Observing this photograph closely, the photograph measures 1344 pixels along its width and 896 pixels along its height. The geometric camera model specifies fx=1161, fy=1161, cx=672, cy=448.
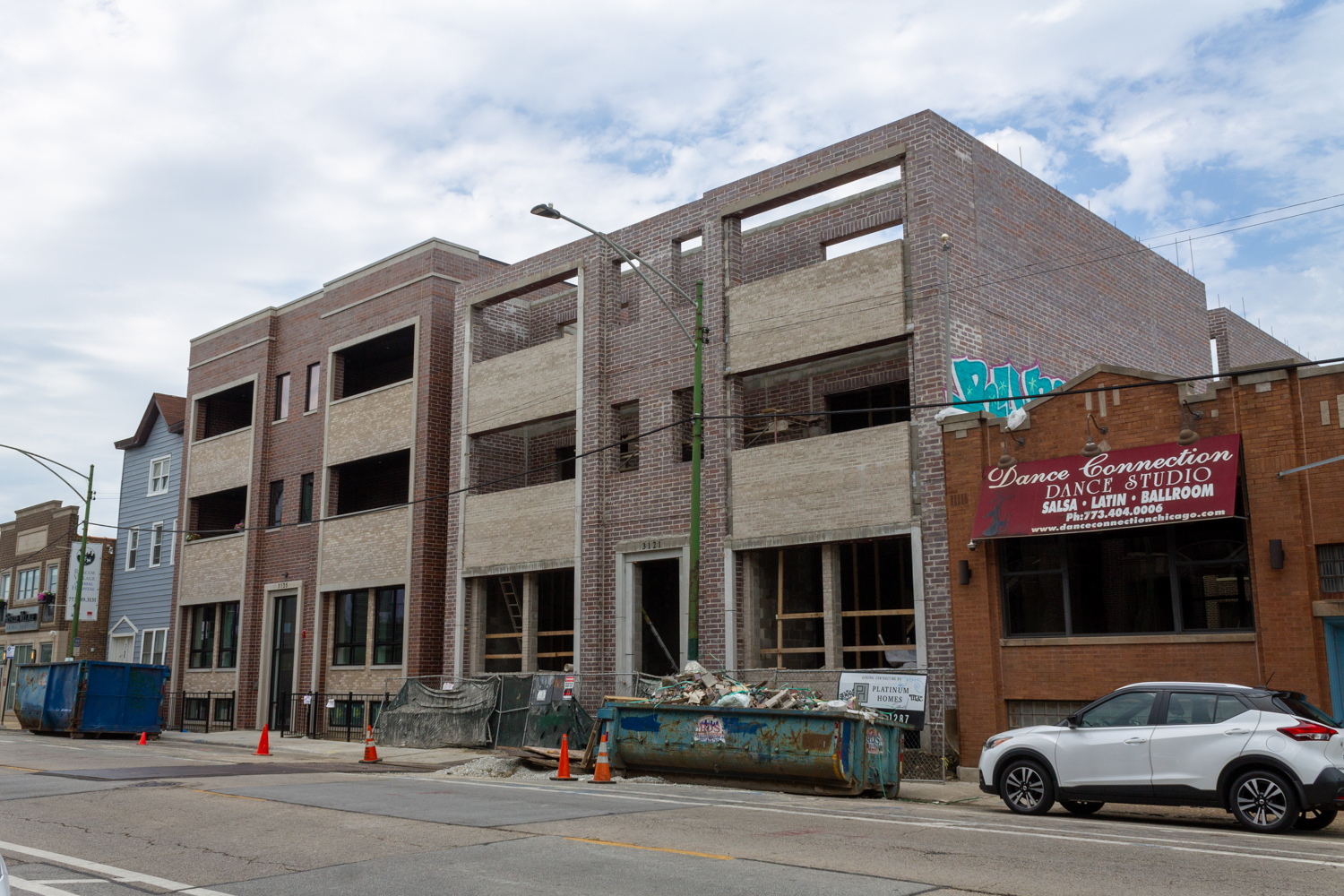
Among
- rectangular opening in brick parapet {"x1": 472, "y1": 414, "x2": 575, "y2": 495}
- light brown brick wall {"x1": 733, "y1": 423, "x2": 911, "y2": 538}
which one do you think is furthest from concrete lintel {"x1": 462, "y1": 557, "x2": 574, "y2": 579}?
light brown brick wall {"x1": 733, "y1": 423, "x2": 911, "y2": 538}

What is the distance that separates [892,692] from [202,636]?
2668 centimetres

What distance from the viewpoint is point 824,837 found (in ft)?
34.4

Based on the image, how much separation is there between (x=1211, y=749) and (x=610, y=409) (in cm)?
1605

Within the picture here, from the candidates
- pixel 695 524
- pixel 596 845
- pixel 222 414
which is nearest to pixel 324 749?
pixel 695 524

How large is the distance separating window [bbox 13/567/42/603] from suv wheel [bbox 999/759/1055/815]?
1858 inches

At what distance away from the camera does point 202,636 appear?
37656 millimetres

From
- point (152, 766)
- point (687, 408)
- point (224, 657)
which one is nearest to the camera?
point (152, 766)

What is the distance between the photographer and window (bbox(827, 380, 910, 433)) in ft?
74.9

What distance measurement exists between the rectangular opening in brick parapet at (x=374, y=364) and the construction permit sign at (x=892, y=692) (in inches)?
717

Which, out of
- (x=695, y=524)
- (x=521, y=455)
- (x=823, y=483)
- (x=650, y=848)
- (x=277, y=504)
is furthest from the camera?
(x=277, y=504)

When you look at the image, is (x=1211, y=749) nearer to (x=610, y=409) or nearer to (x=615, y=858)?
(x=615, y=858)

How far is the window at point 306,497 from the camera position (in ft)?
113

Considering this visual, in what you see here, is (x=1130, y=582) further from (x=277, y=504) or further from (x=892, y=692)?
(x=277, y=504)

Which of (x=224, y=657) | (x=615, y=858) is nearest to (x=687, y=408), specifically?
(x=615, y=858)
